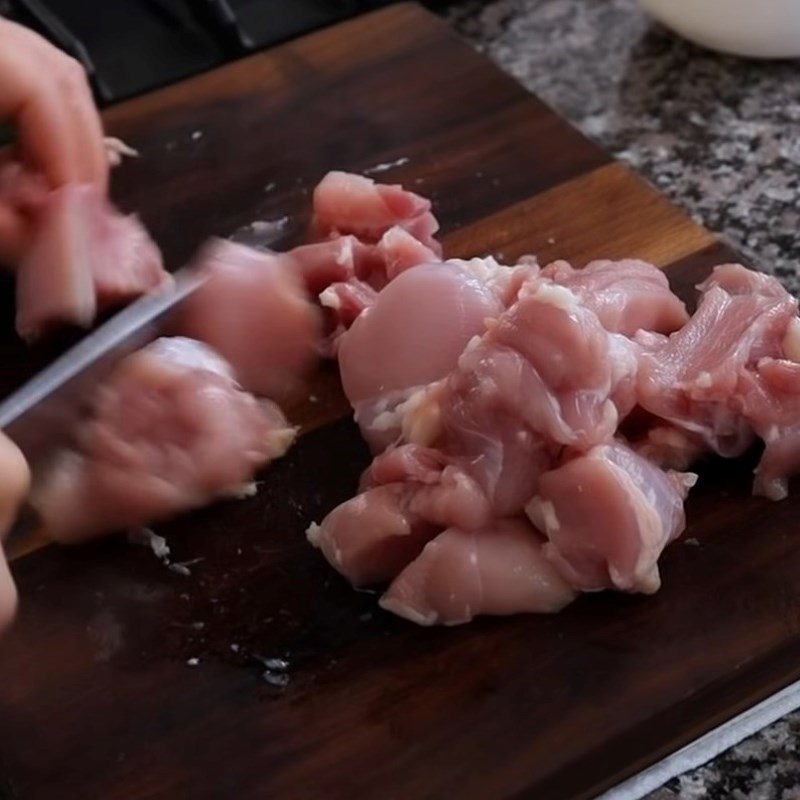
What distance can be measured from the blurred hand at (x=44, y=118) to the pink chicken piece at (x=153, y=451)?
1.09 feet

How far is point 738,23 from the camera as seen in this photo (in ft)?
6.32

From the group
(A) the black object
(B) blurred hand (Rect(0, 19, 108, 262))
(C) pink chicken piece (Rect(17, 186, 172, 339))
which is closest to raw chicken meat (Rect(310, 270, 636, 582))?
(C) pink chicken piece (Rect(17, 186, 172, 339))

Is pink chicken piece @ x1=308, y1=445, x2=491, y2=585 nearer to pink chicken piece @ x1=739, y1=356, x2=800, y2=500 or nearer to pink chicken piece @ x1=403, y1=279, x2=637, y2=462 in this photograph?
pink chicken piece @ x1=403, y1=279, x2=637, y2=462

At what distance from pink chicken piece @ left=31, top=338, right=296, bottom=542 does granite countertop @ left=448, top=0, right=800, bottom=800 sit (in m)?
0.72

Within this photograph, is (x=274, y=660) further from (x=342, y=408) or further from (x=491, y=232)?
(x=491, y=232)

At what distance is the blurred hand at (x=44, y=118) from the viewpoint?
1654 mm

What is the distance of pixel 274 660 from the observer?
1276mm

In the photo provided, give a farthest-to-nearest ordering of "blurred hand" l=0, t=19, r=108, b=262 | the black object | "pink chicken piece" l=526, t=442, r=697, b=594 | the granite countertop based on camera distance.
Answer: the black object → the granite countertop → "blurred hand" l=0, t=19, r=108, b=262 → "pink chicken piece" l=526, t=442, r=697, b=594

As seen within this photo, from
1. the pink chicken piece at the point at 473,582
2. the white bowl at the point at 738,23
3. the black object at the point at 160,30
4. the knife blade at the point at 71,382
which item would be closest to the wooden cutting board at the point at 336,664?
the pink chicken piece at the point at 473,582

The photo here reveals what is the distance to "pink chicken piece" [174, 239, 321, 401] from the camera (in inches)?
60.4

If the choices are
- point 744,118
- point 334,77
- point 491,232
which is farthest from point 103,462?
point 744,118

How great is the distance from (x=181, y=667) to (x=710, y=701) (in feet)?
Result: 1.59

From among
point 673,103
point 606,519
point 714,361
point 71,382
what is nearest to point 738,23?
point 673,103

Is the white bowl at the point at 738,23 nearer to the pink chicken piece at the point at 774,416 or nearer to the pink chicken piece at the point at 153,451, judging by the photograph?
the pink chicken piece at the point at 774,416
